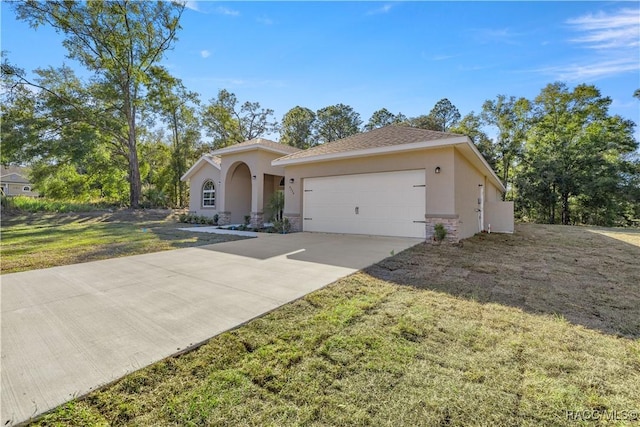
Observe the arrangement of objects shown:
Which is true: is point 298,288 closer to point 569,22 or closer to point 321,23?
point 321,23

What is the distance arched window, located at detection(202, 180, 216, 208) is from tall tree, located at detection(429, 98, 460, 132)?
23646mm

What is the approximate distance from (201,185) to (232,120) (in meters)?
15.3

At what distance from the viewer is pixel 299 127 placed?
31844mm

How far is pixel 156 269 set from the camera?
5.12 metres

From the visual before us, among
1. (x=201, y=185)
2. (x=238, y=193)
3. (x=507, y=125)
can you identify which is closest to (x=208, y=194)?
(x=201, y=185)

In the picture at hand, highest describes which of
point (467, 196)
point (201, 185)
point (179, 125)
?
point (179, 125)

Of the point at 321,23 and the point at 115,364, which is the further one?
the point at 321,23

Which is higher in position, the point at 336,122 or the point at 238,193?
the point at 336,122

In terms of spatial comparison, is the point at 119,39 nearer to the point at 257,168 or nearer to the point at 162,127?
the point at 162,127

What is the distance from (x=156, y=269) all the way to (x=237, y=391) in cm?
398

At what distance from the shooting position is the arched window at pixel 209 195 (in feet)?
55.4

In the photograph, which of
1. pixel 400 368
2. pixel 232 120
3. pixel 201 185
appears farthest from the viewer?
pixel 232 120

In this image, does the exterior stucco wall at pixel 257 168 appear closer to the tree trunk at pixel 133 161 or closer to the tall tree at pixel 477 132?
the tree trunk at pixel 133 161

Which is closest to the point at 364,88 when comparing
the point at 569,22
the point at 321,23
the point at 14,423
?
the point at 321,23
